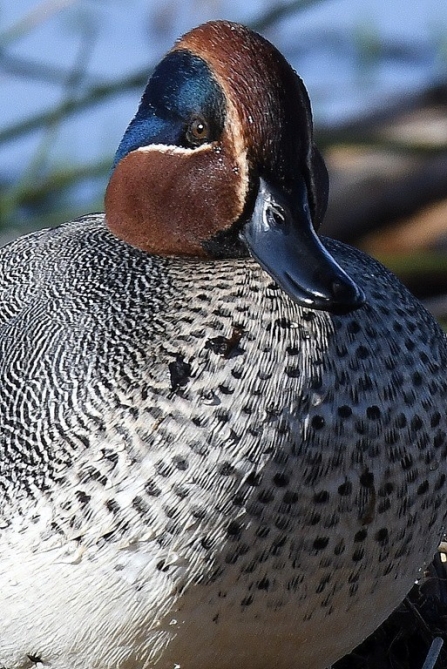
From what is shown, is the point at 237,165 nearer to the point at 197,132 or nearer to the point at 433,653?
the point at 197,132

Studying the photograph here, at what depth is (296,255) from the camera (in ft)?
8.04


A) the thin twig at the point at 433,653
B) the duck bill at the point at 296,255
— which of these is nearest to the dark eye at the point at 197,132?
the duck bill at the point at 296,255

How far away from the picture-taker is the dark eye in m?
2.53

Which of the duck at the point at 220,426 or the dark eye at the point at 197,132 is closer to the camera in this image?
the duck at the point at 220,426

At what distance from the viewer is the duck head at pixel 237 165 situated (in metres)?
2.45

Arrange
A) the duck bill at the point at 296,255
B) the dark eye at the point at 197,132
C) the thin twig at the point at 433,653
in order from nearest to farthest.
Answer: the duck bill at the point at 296,255 < the dark eye at the point at 197,132 < the thin twig at the point at 433,653

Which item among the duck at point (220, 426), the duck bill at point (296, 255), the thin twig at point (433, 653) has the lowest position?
the thin twig at point (433, 653)

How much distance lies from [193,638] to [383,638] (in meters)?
0.84

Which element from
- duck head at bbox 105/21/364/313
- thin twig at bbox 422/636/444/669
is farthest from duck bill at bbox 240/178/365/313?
thin twig at bbox 422/636/444/669

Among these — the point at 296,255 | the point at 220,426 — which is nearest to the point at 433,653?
the point at 220,426

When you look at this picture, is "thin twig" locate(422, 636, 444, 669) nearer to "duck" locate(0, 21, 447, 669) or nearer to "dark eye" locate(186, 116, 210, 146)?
Answer: "duck" locate(0, 21, 447, 669)

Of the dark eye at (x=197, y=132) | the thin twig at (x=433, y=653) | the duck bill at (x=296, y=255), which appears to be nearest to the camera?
the duck bill at (x=296, y=255)

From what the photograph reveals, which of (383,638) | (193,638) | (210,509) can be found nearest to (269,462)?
(210,509)

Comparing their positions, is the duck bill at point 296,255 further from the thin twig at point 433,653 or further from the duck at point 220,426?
the thin twig at point 433,653
